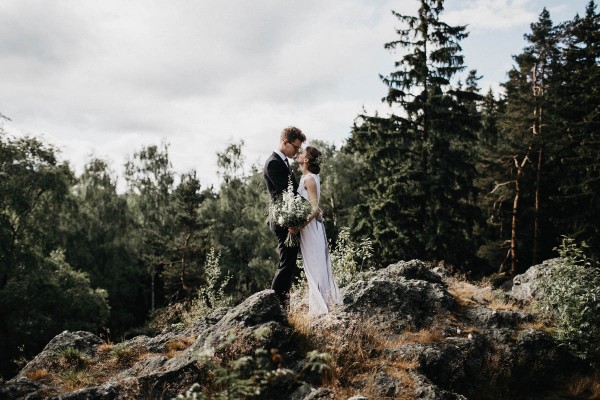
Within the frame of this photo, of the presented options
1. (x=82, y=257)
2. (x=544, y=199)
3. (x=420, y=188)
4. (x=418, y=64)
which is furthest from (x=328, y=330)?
(x=82, y=257)

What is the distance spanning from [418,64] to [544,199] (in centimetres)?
1119

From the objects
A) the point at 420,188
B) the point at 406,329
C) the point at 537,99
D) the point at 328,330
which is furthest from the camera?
the point at 537,99

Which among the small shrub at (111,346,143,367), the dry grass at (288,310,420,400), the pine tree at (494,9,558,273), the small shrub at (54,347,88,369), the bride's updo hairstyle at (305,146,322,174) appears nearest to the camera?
the dry grass at (288,310,420,400)

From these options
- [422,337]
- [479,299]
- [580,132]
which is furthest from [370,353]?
[580,132]

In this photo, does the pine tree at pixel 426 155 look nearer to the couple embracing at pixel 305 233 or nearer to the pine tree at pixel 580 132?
the pine tree at pixel 580 132

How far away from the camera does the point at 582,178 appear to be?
21469 millimetres

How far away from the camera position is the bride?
6.43 m

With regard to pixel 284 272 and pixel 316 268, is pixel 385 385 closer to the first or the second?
pixel 284 272

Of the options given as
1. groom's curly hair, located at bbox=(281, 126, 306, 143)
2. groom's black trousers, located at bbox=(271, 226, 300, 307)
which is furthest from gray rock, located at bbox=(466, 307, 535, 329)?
groom's curly hair, located at bbox=(281, 126, 306, 143)

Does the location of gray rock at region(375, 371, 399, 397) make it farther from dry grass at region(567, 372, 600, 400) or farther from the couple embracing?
dry grass at region(567, 372, 600, 400)

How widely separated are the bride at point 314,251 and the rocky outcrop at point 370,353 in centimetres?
33

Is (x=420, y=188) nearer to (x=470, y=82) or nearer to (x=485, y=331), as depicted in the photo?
(x=485, y=331)

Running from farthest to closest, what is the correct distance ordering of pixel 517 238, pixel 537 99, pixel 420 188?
pixel 517 238, pixel 537 99, pixel 420 188

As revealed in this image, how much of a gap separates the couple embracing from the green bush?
3590mm
